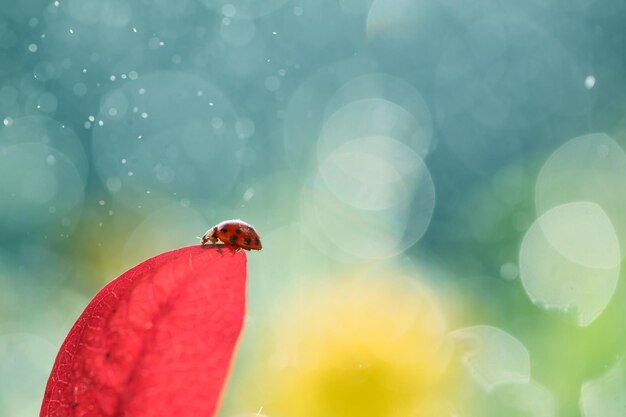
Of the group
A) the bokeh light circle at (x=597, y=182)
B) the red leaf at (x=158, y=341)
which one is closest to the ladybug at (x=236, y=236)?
the red leaf at (x=158, y=341)

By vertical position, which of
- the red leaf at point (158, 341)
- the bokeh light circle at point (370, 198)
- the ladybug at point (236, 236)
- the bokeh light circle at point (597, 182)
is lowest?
the red leaf at point (158, 341)

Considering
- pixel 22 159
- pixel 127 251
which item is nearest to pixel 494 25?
pixel 22 159

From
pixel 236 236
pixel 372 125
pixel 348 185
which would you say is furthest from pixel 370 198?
pixel 236 236

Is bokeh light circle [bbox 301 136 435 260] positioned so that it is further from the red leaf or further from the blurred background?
the red leaf

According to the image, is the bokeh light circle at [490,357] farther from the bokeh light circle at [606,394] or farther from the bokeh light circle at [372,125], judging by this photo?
the bokeh light circle at [372,125]

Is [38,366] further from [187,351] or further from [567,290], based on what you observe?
[187,351]

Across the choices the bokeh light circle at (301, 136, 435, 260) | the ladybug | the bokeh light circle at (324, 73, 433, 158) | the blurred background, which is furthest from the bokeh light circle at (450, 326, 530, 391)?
the bokeh light circle at (324, 73, 433, 158)
